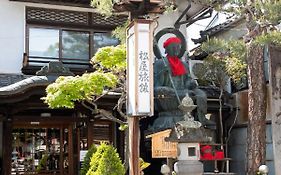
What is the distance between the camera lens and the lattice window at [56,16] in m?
16.9

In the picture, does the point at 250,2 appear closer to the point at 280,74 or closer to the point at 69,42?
the point at 280,74

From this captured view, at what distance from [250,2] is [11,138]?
345 inches

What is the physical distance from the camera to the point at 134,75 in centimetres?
768

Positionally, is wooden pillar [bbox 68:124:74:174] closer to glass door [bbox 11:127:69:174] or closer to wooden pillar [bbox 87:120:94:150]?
glass door [bbox 11:127:69:174]

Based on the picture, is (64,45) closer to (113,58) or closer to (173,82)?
(173,82)

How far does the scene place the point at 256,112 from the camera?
41.6 feet

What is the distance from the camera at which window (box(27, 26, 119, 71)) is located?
660 inches

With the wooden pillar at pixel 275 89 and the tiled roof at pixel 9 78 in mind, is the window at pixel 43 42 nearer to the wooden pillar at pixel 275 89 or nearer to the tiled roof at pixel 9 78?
the tiled roof at pixel 9 78

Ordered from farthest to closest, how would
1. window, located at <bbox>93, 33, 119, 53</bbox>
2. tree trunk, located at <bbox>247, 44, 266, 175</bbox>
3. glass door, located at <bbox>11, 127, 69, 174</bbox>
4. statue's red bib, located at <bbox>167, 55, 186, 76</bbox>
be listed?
window, located at <bbox>93, 33, 119, 53</bbox> < glass door, located at <bbox>11, 127, 69, 174</bbox> < statue's red bib, located at <bbox>167, 55, 186, 76</bbox> < tree trunk, located at <bbox>247, 44, 266, 175</bbox>

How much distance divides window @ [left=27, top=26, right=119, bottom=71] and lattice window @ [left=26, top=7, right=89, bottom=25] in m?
0.36

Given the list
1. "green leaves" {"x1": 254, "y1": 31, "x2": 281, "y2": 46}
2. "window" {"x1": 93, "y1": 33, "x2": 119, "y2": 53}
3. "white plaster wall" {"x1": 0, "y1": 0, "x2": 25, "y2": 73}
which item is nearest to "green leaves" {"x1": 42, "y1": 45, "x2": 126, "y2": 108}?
"green leaves" {"x1": 254, "y1": 31, "x2": 281, "y2": 46}

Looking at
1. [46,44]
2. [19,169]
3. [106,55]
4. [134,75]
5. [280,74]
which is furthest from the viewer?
[46,44]

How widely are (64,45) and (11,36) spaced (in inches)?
78.7

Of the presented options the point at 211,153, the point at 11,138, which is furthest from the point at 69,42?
the point at 211,153
